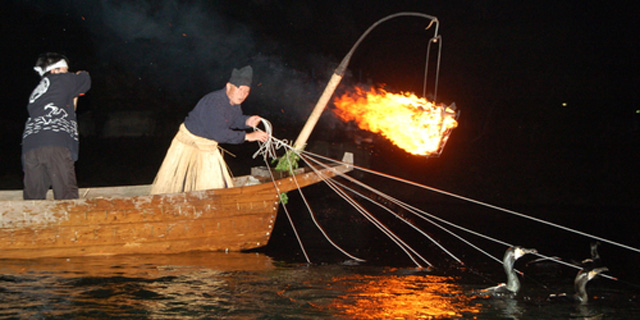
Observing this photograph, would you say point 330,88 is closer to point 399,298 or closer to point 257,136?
point 257,136

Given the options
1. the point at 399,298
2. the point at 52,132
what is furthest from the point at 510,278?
the point at 52,132

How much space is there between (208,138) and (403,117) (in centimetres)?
243

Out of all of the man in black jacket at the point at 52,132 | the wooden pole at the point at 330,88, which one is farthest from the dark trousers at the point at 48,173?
the wooden pole at the point at 330,88

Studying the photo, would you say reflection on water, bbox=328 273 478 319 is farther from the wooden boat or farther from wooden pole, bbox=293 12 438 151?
wooden pole, bbox=293 12 438 151

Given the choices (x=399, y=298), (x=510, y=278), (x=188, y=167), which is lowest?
(x=399, y=298)

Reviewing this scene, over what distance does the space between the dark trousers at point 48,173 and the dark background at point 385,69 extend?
26.5 ft

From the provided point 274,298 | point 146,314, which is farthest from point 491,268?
point 146,314

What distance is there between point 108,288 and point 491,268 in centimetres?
473

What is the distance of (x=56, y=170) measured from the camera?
5684 mm

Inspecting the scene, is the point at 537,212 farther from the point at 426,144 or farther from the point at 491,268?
the point at 426,144

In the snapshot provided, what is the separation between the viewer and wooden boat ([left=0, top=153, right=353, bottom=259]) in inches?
214

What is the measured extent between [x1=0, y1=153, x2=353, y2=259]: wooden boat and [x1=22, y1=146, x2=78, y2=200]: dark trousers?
33 cm

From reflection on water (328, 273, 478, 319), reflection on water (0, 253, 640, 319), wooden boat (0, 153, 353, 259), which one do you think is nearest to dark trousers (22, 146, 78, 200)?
wooden boat (0, 153, 353, 259)

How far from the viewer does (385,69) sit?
54.2 feet
